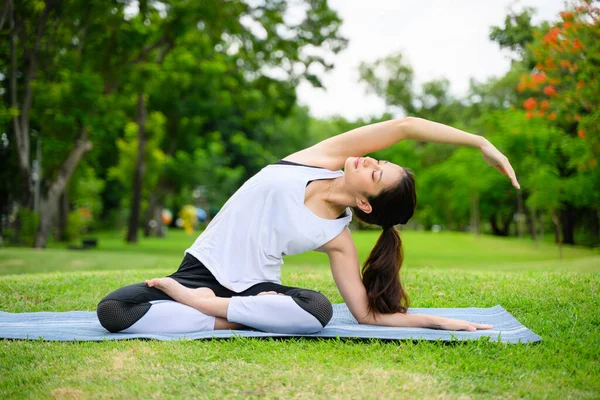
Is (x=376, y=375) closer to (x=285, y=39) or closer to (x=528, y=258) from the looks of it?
(x=285, y=39)

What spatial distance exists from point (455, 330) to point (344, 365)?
98 centimetres

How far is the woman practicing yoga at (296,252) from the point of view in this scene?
3.78 metres

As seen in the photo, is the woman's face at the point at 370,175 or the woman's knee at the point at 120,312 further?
the woman's knee at the point at 120,312

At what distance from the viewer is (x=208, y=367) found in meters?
3.15

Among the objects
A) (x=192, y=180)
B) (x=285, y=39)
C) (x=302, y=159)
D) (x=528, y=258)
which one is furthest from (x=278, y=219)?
(x=192, y=180)

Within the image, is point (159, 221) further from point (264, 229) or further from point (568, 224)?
point (264, 229)

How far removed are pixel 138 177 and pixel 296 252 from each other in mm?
19784

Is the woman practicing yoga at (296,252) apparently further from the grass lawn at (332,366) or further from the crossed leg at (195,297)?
the grass lawn at (332,366)

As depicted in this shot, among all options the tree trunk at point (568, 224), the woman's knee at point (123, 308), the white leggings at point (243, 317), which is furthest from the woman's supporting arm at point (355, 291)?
the tree trunk at point (568, 224)

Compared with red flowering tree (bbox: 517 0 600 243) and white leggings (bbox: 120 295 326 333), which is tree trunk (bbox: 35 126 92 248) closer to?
red flowering tree (bbox: 517 0 600 243)

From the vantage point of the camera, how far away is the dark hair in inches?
149

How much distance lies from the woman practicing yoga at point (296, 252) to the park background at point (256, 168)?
0.28m

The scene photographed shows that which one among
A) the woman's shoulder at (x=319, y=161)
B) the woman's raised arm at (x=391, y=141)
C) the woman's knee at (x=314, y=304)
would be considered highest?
the woman's raised arm at (x=391, y=141)

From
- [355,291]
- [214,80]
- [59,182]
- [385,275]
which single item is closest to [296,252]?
[355,291]
